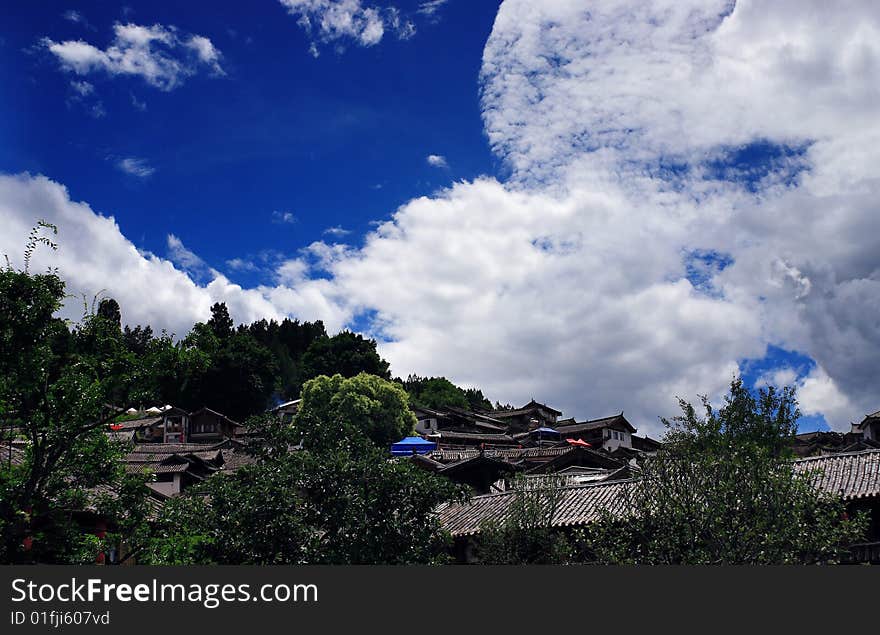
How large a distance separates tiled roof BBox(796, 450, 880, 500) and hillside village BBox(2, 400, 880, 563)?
0.11 feet

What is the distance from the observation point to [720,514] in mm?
11578

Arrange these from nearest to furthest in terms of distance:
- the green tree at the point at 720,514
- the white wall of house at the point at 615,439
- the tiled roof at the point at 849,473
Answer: the green tree at the point at 720,514
the tiled roof at the point at 849,473
the white wall of house at the point at 615,439

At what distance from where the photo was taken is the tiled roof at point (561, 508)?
22.0 m

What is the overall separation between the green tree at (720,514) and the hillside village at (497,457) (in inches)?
43.7

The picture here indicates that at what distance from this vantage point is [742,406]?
111ft

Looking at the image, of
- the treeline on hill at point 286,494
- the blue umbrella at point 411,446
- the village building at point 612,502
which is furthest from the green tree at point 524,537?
the blue umbrella at point 411,446

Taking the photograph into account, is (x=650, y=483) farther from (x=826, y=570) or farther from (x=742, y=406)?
(x=742, y=406)

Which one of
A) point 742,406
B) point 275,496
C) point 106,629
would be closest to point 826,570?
point 106,629

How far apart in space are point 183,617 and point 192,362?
5886mm

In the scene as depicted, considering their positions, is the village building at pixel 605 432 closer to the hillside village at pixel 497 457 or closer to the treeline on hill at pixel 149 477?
the hillside village at pixel 497 457

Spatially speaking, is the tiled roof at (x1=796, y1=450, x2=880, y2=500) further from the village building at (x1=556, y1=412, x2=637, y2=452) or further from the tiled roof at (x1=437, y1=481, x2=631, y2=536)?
the village building at (x1=556, y1=412, x2=637, y2=452)

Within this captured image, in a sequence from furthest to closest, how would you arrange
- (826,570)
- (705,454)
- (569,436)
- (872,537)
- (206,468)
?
(569,436)
(206,468)
(872,537)
(705,454)
(826,570)

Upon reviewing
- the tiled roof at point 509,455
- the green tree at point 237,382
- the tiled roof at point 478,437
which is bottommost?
the tiled roof at point 509,455

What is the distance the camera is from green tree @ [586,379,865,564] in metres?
11.4
